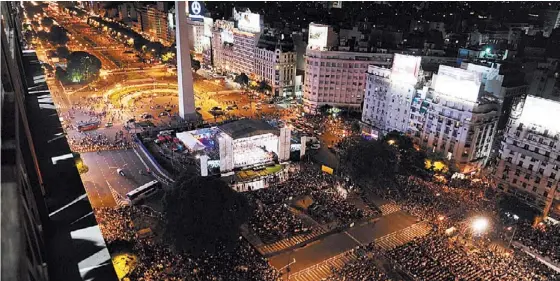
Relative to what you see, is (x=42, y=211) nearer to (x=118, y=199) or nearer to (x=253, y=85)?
(x=118, y=199)

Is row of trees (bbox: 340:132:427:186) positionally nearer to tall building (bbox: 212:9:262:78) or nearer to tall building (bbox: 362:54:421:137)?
tall building (bbox: 362:54:421:137)

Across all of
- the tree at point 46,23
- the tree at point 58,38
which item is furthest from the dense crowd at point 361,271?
the tree at point 46,23

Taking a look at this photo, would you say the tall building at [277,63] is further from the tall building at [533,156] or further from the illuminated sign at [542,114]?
the illuminated sign at [542,114]

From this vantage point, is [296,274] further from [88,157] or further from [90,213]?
[88,157]

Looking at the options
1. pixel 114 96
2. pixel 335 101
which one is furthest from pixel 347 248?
pixel 114 96

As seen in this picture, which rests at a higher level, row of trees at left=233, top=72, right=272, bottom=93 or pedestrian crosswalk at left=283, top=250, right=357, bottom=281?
row of trees at left=233, top=72, right=272, bottom=93

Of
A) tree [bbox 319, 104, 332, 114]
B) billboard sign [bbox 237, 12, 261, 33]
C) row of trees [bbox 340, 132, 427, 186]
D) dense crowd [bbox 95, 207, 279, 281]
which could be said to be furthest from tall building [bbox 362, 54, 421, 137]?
dense crowd [bbox 95, 207, 279, 281]

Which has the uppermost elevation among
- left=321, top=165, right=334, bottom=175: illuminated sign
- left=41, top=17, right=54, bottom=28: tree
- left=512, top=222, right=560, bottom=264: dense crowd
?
left=41, top=17, right=54, bottom=28: tree
